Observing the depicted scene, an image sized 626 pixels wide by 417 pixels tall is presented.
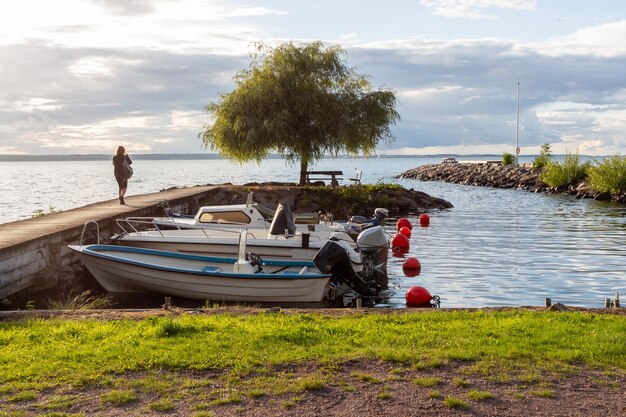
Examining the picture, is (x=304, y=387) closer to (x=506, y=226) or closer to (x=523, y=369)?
(x=523, y=369)

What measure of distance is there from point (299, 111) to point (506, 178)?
35.8m

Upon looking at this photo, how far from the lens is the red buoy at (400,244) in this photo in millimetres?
26688

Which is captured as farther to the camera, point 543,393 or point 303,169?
point 303,169

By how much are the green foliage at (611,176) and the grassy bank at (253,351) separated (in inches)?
1699

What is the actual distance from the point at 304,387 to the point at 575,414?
2522 mm

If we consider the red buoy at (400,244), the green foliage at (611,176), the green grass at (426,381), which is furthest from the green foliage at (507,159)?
the green grass at (426,381)

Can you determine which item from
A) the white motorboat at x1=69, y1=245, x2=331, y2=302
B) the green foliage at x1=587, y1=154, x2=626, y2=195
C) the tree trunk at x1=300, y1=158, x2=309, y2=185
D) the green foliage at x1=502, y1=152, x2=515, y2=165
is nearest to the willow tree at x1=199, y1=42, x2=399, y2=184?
the tree trunk at x1=300, y1=158, x2=309, y2=185

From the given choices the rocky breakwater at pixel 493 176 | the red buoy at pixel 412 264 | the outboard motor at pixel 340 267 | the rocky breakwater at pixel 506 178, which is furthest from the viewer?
the rocky breakwater at pixel 493 176

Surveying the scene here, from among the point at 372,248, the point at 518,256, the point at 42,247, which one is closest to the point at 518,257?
the point at 518,256

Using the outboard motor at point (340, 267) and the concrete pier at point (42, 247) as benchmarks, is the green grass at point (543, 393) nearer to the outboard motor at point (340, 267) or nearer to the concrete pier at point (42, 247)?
the outboard motor at point (340, 267)

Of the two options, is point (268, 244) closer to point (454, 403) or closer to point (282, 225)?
point (282, 225)

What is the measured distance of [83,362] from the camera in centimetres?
845

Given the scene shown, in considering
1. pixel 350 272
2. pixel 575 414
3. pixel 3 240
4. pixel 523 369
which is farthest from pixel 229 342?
pixel 3 240

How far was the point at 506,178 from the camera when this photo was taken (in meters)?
73.6
